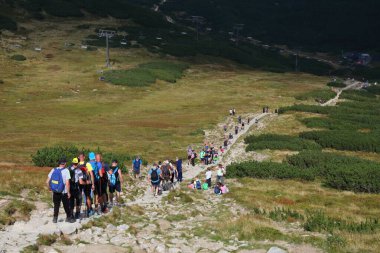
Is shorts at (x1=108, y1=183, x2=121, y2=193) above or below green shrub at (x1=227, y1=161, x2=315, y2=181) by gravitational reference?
above

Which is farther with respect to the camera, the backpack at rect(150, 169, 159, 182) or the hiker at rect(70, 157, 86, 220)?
the backpack at rect(150, 169, 159, 182)

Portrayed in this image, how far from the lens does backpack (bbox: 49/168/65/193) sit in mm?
20516

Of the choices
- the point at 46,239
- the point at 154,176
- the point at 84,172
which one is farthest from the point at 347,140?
the point at 46,239

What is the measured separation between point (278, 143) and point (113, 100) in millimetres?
54291

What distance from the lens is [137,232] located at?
72.0ft

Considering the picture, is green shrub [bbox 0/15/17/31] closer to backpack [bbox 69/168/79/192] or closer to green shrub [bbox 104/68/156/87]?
green shrub [bbox 104/68/156/87]

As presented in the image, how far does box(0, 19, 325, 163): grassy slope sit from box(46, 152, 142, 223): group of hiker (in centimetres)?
2414

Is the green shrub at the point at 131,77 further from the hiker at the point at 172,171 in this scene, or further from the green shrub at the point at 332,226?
the green shrub at the point at 332,226

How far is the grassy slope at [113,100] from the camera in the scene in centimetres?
6475

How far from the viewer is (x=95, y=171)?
23.6 meters

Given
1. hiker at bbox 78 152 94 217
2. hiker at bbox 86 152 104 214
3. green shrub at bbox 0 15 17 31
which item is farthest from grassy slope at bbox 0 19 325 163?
hiker at bbox 78 152 94 217

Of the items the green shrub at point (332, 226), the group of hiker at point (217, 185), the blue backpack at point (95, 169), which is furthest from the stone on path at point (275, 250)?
the group of hiker at point (217, 185)

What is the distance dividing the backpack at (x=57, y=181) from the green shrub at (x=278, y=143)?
41954 mm

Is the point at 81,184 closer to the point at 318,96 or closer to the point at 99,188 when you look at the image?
the point at 99,188
